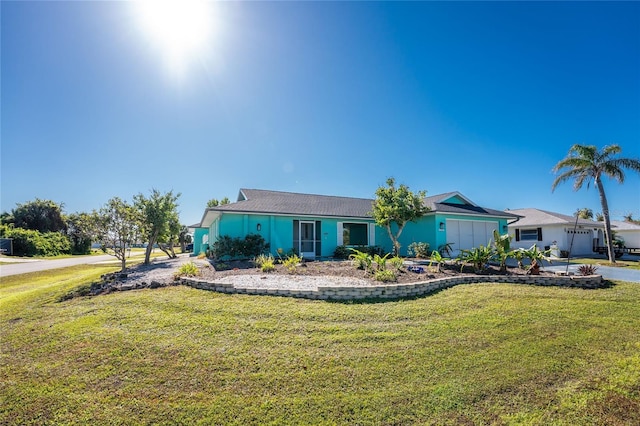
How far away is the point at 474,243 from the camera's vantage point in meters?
19.1

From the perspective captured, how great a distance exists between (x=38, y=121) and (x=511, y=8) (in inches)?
699

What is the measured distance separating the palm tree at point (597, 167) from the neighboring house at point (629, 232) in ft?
65.3

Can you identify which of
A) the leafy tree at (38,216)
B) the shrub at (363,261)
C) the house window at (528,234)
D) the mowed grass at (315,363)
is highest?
the leafy tree at (38,216)

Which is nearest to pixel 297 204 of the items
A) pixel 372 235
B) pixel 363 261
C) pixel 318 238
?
Answer: pixel 318 238

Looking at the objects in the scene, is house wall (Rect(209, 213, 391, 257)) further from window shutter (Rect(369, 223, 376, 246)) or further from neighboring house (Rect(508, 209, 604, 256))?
neighboring house (Rect(508, 209, 604, 256))

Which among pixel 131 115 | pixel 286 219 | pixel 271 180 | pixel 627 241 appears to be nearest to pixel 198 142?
pixel 131 115

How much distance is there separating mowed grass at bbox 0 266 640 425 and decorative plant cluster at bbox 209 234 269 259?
7627 millimetres

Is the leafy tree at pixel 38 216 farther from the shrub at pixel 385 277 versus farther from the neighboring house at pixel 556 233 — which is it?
the neighboring house at pixel 556 233

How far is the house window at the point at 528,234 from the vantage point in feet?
82.6

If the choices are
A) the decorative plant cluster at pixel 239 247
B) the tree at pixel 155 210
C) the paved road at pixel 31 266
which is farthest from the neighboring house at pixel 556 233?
the paved road at pixel 31 266

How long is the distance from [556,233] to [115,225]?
3133cm

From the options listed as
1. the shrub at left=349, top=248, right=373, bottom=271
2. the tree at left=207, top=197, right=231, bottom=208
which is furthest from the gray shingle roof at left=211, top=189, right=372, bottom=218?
the tree at left=207, top=197, right=231, bottom=208

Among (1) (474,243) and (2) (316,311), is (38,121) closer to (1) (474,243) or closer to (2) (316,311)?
(2) (316,311)

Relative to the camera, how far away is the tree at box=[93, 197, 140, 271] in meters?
11.9
